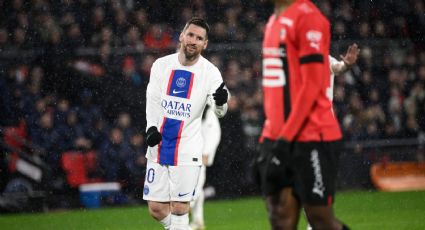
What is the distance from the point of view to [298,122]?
496cm

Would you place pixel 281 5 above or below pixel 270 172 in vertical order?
above

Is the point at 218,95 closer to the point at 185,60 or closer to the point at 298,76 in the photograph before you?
the point at 185,60

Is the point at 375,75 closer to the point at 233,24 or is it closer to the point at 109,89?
the point at 233,24

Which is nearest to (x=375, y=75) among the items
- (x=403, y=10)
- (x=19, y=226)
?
(x=403, y=10)

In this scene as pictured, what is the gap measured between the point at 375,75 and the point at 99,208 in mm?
6223

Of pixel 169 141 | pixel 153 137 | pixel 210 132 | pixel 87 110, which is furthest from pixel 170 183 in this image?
pixel 87 110

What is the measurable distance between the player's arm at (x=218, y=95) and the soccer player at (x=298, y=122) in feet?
6.65

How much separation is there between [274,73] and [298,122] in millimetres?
385

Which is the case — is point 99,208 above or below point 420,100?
below

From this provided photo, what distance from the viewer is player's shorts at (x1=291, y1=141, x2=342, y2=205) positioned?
507 centimetres

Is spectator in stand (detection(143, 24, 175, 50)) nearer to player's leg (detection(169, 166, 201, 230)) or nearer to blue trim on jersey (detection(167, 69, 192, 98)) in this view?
blue trim on jersey (detection(167, 69, 192, 98))

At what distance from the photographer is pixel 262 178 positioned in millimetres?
5180

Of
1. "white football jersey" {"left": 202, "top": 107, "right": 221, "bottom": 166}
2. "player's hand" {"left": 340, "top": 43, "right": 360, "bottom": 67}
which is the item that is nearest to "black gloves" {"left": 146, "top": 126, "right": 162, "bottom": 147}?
"player's hand" {"left": 340, "top": 43, "right": 360, "bottom": 67}

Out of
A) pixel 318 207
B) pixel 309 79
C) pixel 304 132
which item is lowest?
pixel 318 207
